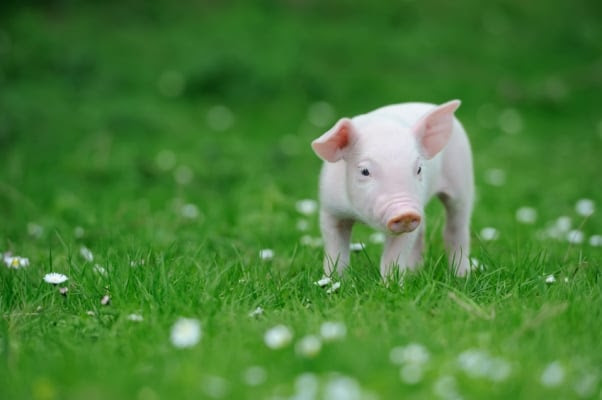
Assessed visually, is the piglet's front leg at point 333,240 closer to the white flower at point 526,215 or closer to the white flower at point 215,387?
the white flower at point 215,387

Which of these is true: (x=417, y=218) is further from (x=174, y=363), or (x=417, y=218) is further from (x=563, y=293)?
(x=174, y=363)

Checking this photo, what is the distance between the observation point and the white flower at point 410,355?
250cm

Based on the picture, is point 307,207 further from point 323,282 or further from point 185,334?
point 185,334

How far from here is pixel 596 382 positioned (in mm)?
2521

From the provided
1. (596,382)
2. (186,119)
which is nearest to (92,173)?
(186,119)

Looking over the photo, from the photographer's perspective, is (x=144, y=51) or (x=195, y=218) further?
(x=144, y=51)

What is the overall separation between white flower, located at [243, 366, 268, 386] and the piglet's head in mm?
867

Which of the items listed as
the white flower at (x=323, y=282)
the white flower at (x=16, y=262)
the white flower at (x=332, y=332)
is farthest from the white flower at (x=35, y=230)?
the white flower at (x=332, y=332)

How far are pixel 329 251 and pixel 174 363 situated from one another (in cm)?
121

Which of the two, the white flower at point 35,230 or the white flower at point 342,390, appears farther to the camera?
the white flower at point 35,230

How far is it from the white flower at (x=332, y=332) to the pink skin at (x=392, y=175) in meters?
0.53

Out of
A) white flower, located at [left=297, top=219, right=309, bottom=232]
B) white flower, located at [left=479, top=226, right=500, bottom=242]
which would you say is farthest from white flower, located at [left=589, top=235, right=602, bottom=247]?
white flower, located at [left=297, top=219, right=309, bottom=232]

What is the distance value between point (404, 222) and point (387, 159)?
0.30m

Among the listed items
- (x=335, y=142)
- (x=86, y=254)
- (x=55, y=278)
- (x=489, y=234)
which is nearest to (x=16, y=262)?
(x=86, y=254)
